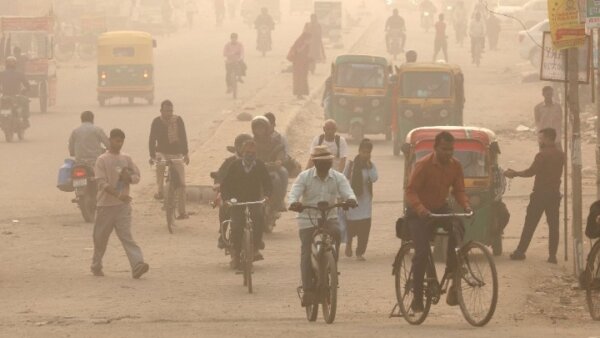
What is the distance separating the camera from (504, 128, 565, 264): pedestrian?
692 inches

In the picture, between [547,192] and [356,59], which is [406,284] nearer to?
[547,192]

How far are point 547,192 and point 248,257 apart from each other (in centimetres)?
413

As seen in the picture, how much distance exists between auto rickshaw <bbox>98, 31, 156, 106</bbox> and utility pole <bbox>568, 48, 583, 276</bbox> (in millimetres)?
26062

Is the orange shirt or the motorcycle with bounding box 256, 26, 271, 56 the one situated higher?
the motorcycle with bounding box 256, 26, 271, 56

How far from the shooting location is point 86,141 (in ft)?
68.3

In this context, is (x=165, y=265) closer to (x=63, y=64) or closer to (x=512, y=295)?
(x=512, y=295)

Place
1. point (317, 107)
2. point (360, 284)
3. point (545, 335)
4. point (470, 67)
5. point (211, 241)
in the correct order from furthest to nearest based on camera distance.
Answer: point (470, 67) < point (317, 107) < point (211, 241) < point (360, 284) < point (545, 335)

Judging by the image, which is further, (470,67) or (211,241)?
(470,67)

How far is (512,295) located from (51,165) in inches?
568

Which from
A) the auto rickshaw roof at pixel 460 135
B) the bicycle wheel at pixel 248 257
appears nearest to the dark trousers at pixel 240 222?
the bicycle wheel at pixel 248 257

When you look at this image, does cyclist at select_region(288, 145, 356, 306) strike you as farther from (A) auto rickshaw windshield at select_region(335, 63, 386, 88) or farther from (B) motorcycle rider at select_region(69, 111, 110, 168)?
(A) auto rickshaw windshield at select_region(335, 63, 386, 88)

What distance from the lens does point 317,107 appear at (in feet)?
130

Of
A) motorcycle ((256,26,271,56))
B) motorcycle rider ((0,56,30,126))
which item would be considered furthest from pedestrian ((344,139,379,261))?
motorcycle ((256,26,271,56))

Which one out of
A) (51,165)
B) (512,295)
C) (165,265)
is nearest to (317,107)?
(51,165)
